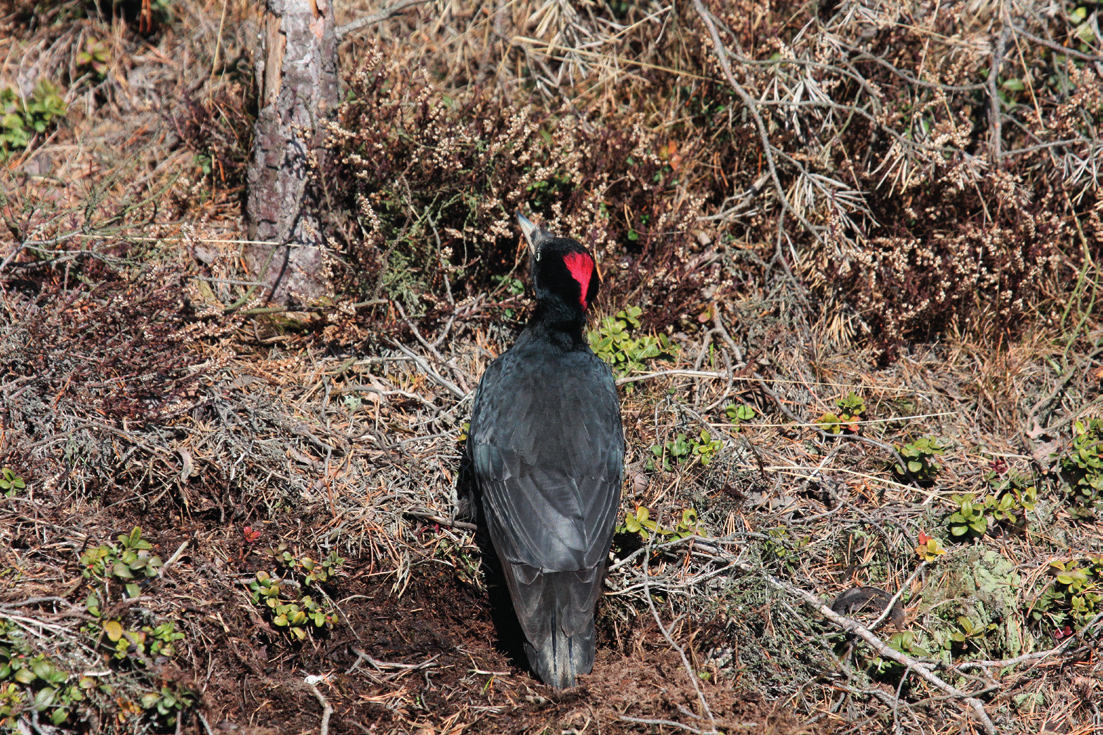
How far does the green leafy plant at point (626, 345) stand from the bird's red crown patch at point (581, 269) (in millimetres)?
540

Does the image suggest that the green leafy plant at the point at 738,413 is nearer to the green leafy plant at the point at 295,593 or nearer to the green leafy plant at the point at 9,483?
the green leafy plant at the point at 295,593

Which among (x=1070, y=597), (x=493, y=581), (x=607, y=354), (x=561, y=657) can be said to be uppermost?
(x=607, y=354)

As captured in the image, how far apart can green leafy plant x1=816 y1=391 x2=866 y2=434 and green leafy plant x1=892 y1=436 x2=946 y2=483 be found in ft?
0.94

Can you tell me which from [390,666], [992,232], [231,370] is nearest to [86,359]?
[231,370]

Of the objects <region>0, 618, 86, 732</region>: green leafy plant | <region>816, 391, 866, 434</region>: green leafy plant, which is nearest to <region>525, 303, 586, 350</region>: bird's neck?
<region>816, 391, 866, 434</region>: green leafy plant

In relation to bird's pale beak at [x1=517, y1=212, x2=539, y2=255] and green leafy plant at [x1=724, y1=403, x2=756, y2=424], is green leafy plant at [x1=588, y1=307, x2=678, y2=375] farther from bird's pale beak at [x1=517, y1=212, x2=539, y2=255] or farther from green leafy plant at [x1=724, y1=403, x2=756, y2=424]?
bird's pale beak at [x1=517, y1=212, x2=539, y2=255]

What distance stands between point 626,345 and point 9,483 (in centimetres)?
326

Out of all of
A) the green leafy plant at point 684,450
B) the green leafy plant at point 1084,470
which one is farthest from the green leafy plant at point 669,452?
the green leafy plant at point 1084,470

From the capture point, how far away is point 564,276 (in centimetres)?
457

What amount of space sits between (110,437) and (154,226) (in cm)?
135

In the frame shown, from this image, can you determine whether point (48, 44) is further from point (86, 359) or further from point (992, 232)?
point (992, 232)

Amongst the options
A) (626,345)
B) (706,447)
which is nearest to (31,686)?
(706,447)

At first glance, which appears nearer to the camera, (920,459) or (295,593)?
(295,593)

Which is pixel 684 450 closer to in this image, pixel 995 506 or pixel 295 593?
pixel 995 506
